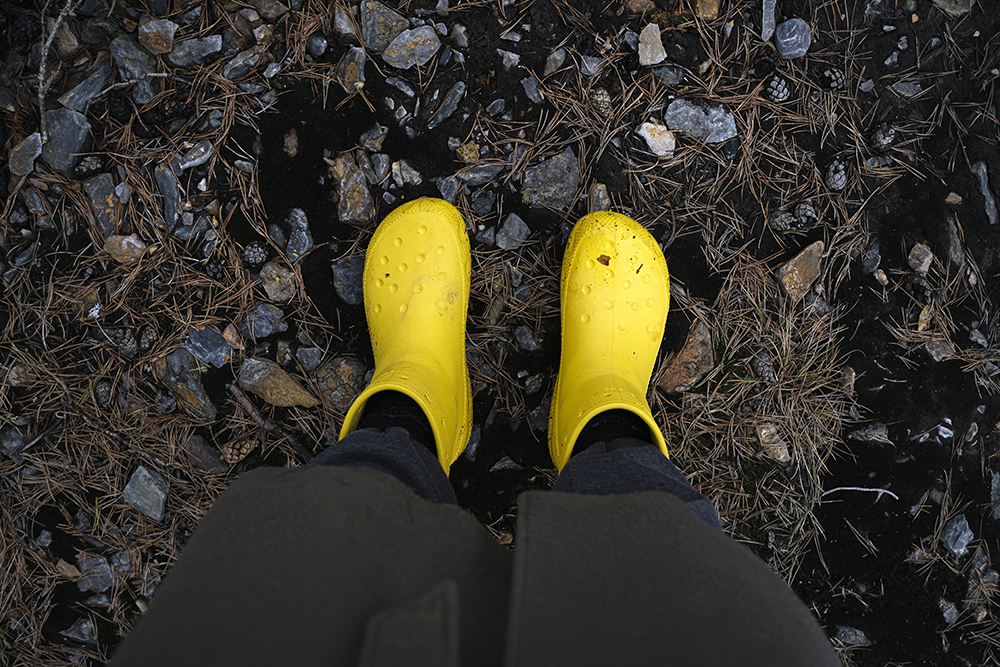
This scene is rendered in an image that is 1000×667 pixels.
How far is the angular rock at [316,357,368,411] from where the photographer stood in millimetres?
1766

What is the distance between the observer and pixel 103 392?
1743 millimetres

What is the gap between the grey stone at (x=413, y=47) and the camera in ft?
5.47

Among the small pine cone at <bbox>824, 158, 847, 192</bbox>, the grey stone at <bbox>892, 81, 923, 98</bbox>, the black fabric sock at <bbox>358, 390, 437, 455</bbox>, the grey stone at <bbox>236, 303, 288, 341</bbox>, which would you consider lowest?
the black fabric sock at <bbox>358, 390, 437, 455</bbox>

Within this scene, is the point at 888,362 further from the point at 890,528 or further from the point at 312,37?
the point at 312,37

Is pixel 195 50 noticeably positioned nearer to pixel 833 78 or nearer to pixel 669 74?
pixel 669 74

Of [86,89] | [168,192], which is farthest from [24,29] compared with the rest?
[168,192]

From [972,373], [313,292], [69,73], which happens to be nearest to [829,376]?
[972,373]

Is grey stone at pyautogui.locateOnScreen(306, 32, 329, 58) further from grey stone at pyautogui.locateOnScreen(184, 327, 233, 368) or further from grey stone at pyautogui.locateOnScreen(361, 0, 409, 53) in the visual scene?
grey stone at pyautogui.locateOnScreen(184, 327, 233, 368)

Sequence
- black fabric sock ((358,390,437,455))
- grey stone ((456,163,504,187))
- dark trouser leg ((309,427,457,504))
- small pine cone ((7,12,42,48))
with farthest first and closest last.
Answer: grey stone ((456,163,504,187))
small pine cone ((7,12,42,48))
black fabric sock ((358,390,437,455))
dark trouser leg ((309,427,457,504))

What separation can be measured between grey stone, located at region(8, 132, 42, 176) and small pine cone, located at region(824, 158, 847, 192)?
2.43m

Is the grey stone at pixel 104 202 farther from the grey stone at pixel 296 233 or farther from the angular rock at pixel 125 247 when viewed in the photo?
the grey stone at pixel 296 233

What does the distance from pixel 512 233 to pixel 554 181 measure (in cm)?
21

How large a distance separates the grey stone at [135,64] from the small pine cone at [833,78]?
2060 mm

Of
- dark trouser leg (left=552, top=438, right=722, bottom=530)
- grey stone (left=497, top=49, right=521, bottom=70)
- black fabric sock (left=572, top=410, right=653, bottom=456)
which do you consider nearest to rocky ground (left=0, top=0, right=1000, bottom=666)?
grey stone (left=497, top=49, right=521, bottom=70)
